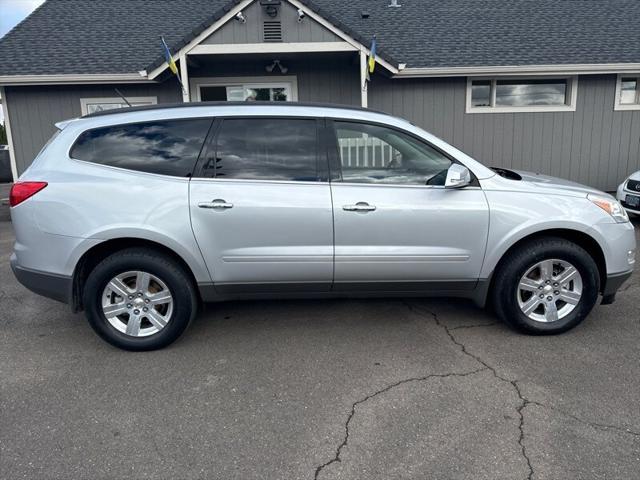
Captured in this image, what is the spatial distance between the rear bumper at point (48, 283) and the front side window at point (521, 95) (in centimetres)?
889

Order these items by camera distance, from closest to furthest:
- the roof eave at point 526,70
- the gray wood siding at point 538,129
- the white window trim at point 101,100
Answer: the roof eave at point 526,70
the white window trim at point 101,100
the gray wood siding at point 538,129

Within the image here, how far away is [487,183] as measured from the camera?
379cm

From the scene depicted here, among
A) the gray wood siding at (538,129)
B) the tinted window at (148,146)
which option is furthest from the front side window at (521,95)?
the tinted window at (148,146)

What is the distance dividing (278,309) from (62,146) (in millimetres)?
2264

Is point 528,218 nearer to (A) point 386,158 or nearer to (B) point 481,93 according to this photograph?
(A) point 386,158

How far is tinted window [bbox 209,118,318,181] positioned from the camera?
372 cm

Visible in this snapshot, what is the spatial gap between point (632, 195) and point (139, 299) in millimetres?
7825

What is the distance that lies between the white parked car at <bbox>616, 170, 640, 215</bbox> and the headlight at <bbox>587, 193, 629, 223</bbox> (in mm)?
4807

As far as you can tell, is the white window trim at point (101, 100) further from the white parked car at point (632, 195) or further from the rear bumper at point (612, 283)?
the rear bumper at point (612, 283)

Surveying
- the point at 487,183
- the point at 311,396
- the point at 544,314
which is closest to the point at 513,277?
the point at 544,314

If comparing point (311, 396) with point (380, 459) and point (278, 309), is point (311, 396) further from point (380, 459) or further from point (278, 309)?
point (278, 309)

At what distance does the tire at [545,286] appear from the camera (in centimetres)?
383

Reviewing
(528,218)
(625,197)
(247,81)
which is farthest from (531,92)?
(528,218)

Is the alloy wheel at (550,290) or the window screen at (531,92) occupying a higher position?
the window screen at (531,92)
